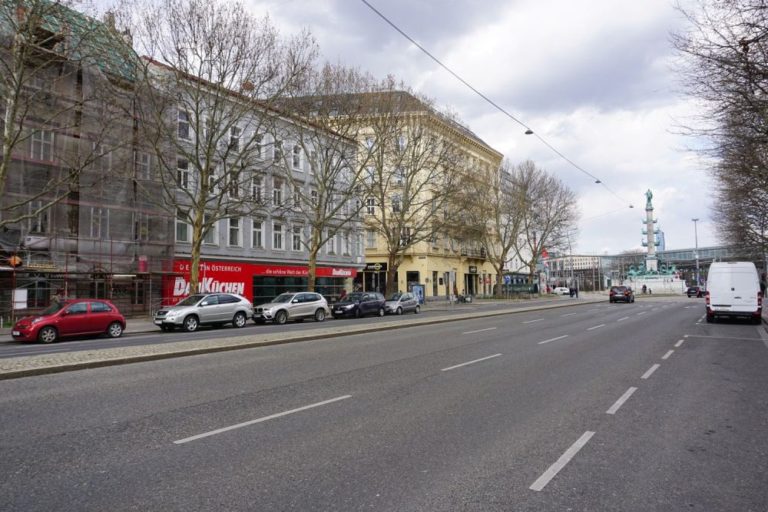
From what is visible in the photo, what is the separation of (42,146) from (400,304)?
2167cm

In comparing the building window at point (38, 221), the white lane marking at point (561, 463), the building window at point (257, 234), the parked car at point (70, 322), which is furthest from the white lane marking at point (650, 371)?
the building window at point (257, 234)

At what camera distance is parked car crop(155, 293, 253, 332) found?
71.5 ft

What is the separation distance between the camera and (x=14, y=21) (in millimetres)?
19109

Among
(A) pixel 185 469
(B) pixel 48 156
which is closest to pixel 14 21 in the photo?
(B) pixel 48 156

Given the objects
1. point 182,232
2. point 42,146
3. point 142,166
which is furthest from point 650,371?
point 182,232

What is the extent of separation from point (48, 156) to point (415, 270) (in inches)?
1543

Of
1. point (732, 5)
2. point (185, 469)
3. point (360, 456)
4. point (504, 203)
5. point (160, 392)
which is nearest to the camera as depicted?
point (185, 469)

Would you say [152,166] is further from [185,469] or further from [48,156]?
[185,469]

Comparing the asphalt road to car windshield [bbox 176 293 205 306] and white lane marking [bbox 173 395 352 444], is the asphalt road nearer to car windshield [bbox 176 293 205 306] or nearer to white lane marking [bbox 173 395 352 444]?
white lane marking [bbox 173 395 352 444]

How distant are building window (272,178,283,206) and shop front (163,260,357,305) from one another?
15.3ft

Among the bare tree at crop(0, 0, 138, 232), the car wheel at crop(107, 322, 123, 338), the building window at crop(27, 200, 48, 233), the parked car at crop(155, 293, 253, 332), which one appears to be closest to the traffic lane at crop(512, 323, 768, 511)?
the car wheel at crop(107, 322, 123, 338)

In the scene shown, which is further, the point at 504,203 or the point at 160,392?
the point at 504,203

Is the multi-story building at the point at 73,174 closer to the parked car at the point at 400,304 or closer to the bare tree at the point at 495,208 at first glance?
the parked car at the point at 400,304

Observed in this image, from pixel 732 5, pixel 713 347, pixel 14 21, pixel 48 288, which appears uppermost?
pixel 14 21
